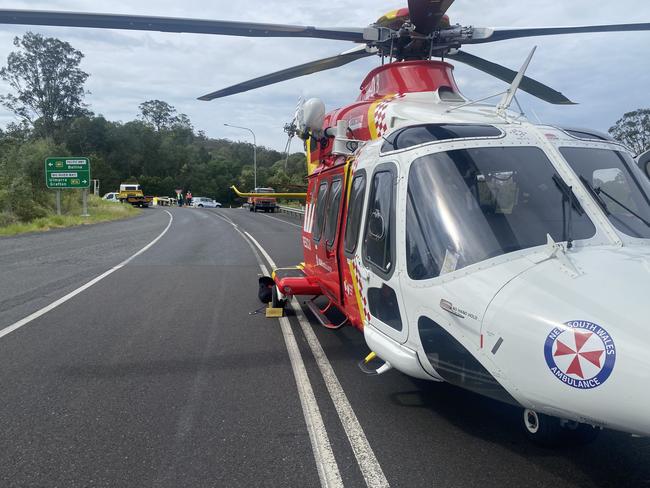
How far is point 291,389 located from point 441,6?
12.3ft

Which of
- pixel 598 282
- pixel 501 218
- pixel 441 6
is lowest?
pixel 598 282

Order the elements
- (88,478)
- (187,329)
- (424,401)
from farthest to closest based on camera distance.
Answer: (187,329), (424,401), (88,478)

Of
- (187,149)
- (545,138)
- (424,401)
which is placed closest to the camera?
(545,138)

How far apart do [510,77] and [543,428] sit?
5315 mm

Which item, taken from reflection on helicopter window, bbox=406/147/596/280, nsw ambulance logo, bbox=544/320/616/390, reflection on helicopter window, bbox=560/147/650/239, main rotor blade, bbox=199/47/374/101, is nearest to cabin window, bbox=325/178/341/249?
main rotor blade, bbox=199/47/374/101

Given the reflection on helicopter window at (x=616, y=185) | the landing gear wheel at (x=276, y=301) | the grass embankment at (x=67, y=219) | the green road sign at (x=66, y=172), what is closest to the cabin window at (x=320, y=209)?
the landing gear wheel at (x=276, y=301)

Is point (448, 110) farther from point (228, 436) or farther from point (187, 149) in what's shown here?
point (187, 149)

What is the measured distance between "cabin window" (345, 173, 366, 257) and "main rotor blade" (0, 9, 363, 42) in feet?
5.70

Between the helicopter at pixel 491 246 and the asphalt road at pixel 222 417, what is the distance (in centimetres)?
38

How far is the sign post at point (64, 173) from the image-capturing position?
30031 millimetres

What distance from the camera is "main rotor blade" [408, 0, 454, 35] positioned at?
4883mm

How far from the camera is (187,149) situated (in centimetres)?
10081

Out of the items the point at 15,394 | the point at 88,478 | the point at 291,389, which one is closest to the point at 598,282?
the point at 291,389

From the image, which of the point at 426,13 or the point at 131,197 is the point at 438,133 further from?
the point at 131,197
